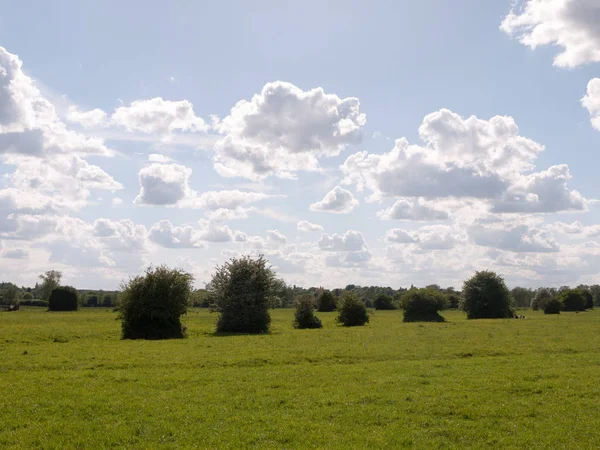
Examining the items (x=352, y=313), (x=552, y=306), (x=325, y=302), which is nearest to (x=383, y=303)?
(x=325, y=302)

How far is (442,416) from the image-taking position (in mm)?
15859

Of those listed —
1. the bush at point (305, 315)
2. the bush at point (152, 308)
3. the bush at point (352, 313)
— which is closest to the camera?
the bush at point (152, 308)

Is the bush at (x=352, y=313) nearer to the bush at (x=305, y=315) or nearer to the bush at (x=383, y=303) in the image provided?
the bush at (x=305, y=315)

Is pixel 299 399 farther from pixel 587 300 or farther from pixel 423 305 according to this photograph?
pixel 587 300

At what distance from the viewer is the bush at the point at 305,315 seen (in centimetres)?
5731

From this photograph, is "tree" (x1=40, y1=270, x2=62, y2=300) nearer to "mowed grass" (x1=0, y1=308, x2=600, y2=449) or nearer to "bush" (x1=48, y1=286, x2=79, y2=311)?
"bush" (x1=48, y1=286, x2=79, y2=311)

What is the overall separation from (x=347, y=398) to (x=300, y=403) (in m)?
1.75

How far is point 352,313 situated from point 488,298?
89.2 feet

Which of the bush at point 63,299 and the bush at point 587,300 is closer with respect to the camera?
the bush at point 63,299

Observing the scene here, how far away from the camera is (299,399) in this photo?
17562 millimetres

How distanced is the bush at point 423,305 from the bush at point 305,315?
1886 centimetres

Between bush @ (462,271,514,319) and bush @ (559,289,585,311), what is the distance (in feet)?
132

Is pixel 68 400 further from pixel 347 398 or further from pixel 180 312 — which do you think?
pixel 180 312

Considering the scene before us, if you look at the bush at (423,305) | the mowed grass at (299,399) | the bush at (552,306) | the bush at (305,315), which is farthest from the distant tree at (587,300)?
the mowed grass at (299,399)
